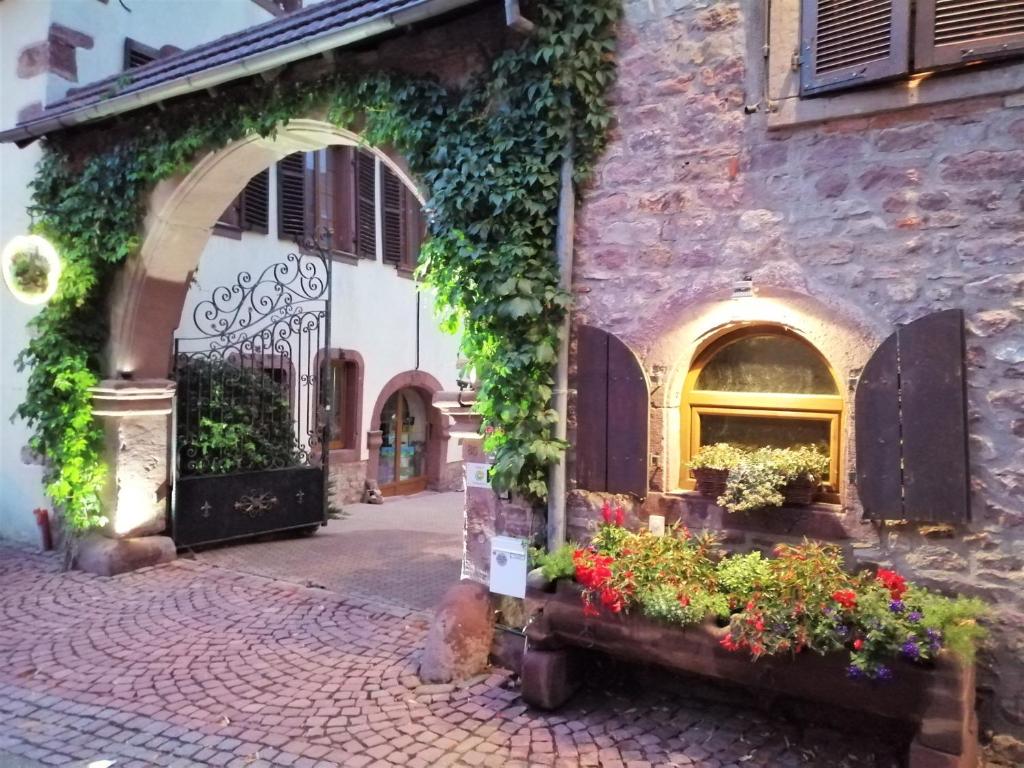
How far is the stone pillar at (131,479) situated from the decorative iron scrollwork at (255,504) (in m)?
0.73

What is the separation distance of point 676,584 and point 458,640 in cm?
133

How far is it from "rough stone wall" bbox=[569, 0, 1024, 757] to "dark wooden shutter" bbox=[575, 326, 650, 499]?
9 centimetres

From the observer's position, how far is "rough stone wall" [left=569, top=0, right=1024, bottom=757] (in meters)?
3.18

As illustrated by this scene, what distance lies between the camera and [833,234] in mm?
3514

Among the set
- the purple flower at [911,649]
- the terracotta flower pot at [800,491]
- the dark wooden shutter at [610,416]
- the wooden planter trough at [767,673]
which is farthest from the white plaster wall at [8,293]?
the purple flower at [911,649]

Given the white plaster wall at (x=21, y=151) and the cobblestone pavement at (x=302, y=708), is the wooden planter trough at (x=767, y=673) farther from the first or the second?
the white plaster wall at (x=21, y=151)

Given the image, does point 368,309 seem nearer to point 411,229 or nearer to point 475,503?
point 411,229

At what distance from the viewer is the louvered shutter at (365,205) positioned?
10.4 metres

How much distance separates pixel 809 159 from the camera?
141 inches

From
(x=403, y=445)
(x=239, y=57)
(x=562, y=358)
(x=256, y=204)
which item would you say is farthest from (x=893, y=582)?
(x=403, y=445)

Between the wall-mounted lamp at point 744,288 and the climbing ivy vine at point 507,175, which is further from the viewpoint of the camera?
the climbing ivy vine at point 507,175

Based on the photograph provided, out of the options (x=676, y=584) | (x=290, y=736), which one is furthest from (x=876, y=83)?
(x=290, y=736)

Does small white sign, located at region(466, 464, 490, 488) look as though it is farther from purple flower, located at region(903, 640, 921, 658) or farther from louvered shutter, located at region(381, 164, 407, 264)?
louvered shutter, located at region(381, 164, 407, 264)

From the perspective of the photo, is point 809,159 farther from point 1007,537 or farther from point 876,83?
point 1007,537
